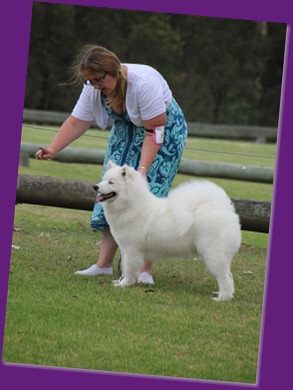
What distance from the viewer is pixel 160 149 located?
6145mm

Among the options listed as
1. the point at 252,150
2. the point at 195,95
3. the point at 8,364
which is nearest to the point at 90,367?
the point at 8,364

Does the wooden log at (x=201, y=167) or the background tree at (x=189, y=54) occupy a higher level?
Result: the background tree at (x=189, y=54)

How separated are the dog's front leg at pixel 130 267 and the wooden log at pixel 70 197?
1522 millimetres

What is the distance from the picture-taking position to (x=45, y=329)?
477 cm

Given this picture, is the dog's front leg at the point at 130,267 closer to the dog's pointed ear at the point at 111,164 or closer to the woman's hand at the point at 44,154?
the dog's pointed ear at the point at 111,164

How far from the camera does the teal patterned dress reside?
6156mm

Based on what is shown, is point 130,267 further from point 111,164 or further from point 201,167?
point 201,167

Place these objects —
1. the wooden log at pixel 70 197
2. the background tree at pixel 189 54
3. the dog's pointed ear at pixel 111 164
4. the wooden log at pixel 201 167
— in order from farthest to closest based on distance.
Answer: the wooden log at pixel 201 167 < the wooden log at pixel 70 197 < the dog's pointed ear at pixel 111 164 < the background tree at pixel 189 54

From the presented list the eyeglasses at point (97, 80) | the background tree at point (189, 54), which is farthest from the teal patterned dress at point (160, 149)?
the background tree at point (189, 54)

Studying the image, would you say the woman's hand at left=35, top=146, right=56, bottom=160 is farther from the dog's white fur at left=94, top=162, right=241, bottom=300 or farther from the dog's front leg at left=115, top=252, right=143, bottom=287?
the dog's front leg at left=115, top=252, right=143, bottom=287

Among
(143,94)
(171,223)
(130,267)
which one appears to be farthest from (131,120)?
(130,267)

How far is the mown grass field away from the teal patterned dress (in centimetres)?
90

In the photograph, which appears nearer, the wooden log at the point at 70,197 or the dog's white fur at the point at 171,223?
the dog's white fur at the point at 171,223

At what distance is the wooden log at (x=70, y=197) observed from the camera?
7.43m
